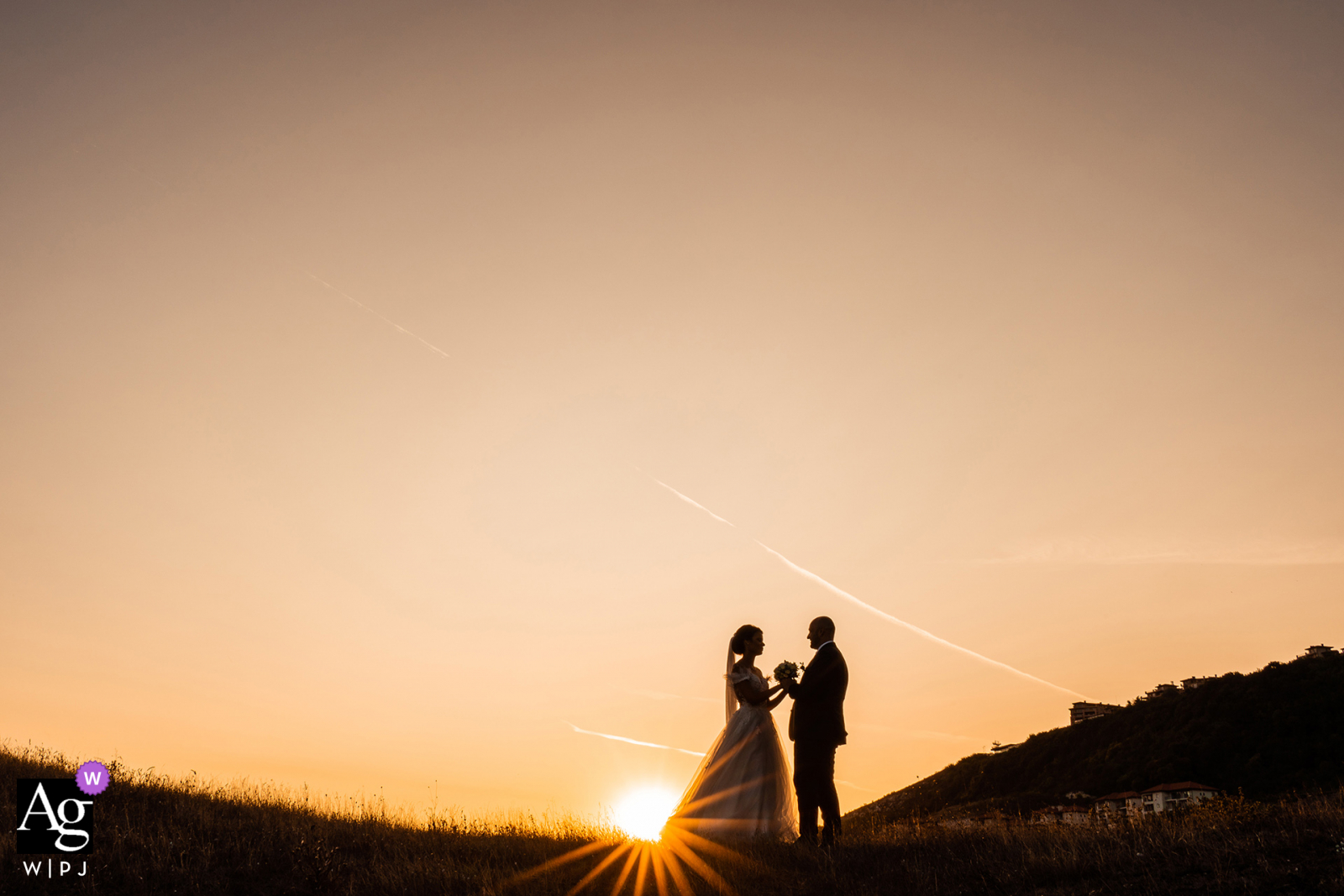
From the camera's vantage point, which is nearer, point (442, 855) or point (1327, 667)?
point (442, 855)

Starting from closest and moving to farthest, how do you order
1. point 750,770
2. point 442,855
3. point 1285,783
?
point 442,855
point 750,770
point 1285,783

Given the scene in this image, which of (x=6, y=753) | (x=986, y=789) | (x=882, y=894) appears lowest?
(x=986, y=789)

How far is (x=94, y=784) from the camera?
12.4 m

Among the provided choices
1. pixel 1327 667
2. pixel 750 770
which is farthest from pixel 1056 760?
pixel 750 770

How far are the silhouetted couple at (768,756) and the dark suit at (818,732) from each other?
11mm

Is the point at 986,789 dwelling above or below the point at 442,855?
below

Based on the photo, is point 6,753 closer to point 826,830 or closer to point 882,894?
point 826,830

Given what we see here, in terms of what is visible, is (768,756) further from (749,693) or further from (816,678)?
(816,678)

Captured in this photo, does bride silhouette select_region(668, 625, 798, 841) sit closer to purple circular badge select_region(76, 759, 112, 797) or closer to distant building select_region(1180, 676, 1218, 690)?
purple circular badge select_region(76, 759, 112, 797)

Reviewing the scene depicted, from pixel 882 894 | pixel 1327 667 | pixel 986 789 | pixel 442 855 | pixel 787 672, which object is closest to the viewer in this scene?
pixel 882 894

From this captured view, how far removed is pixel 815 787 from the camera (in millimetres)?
10820

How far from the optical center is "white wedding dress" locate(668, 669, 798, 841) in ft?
38.1

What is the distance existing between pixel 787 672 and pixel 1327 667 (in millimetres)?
103011

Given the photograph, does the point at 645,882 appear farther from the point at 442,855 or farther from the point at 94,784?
the point at 94,784
